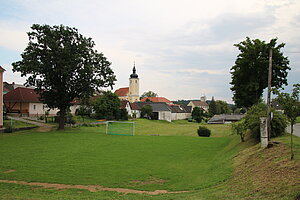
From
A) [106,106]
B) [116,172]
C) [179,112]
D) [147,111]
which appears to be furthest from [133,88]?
[116,172]

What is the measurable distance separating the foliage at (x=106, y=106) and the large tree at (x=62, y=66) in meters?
20.1

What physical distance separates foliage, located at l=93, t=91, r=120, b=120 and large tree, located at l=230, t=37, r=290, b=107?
107ft

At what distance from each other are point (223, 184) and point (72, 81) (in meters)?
28.0

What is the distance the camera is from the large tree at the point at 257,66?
26828 mm

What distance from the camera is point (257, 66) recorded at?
90.4ft

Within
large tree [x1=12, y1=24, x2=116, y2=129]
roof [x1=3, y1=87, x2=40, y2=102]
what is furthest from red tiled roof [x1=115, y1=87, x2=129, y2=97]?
large tree [x1=12, y1=24, x2=116, y2=129]

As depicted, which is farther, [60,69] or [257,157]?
[60,69]

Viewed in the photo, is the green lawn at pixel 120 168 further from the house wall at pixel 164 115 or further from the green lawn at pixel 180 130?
the house wall at pixel 164 115

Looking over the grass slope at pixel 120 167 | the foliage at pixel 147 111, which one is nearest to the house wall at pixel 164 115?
the foliage at pixel 147 111

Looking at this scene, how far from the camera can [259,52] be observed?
27250 millimetres

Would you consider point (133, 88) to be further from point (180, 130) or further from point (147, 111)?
point (180, 130)

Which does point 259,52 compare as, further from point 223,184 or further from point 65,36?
point 65,36

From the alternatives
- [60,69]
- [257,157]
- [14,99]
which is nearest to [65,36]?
[60,69]

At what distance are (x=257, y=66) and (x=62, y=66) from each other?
2314 cm
